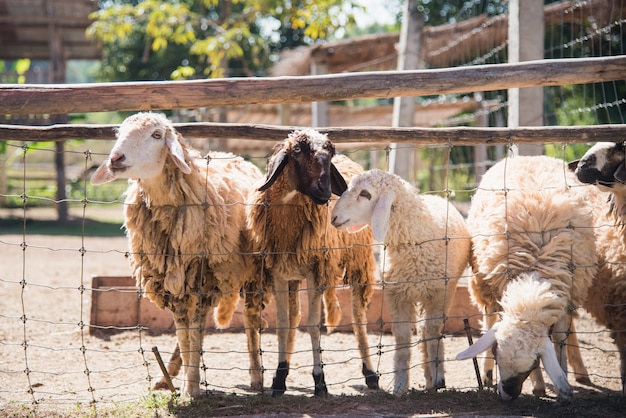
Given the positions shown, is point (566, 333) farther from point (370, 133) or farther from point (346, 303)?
point (346, 303)

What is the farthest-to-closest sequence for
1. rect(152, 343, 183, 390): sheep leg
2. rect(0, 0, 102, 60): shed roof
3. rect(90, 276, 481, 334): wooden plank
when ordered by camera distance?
rect(0, 0, 102, 60): shed roof → rect(90, 276, 481, 334): wooden plank → rect(152, 343, 183, 390): sheep leg

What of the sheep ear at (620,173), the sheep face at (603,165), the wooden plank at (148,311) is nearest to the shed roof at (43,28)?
the wooden plank at (148,311)

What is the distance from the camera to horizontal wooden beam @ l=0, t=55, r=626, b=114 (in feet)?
14.6

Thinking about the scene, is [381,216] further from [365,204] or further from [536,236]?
[536,236]

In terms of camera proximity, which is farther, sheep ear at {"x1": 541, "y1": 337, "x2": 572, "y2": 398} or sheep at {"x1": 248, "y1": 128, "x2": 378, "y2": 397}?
sheep at {"x1": 248, "y1": 128, "x2": 378, "y2": 397}

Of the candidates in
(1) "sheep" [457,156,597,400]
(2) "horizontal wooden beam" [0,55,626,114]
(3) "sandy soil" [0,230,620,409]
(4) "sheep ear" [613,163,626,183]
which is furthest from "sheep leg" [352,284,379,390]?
(4) "sheep ear" [613,163,626,183]

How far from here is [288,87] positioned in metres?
4.50

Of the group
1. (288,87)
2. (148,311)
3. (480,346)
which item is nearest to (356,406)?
(480,346)

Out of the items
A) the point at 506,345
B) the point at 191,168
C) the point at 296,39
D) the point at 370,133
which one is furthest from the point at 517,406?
the point at 296,39

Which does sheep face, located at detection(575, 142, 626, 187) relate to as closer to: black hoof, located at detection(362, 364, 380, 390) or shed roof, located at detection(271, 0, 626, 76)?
black hoof, located at detection(362, 364, 380, 390)

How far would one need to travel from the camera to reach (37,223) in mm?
A: 16219

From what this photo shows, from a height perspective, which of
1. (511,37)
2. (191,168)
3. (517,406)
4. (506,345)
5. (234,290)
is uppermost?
(511,37)

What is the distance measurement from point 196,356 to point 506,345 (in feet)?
6.86

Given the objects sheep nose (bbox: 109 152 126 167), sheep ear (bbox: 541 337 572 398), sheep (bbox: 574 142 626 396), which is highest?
sheep nose (bbox: 109 152 126 167)
